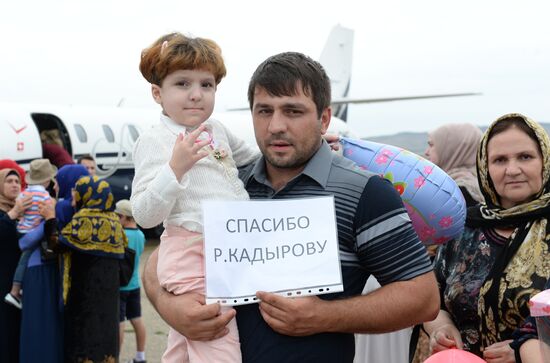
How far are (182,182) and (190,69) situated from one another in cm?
42

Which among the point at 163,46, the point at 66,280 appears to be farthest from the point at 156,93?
the point at 66,280

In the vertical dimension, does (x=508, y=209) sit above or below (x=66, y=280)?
above

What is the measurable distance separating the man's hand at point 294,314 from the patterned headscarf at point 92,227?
10.1ft

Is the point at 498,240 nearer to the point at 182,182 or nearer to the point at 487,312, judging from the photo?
the point at 487,312

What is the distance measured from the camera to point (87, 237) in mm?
4781

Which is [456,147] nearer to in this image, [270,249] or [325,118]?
[325,118]

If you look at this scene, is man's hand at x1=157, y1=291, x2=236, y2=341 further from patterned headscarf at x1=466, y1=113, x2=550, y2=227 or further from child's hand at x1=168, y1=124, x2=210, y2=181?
patterned headscarf at x1=466, y1=113, x2=550, y2=227

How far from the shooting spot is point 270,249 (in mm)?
2033

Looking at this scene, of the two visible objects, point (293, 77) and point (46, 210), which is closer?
point (293, 77)

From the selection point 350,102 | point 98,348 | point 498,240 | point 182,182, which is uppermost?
point 350,102

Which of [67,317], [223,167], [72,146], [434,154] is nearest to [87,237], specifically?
[67,317]

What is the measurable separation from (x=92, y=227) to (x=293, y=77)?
123 inches

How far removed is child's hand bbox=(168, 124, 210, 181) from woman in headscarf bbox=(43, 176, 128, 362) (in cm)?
290

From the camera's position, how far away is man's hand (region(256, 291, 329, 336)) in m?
1.92
